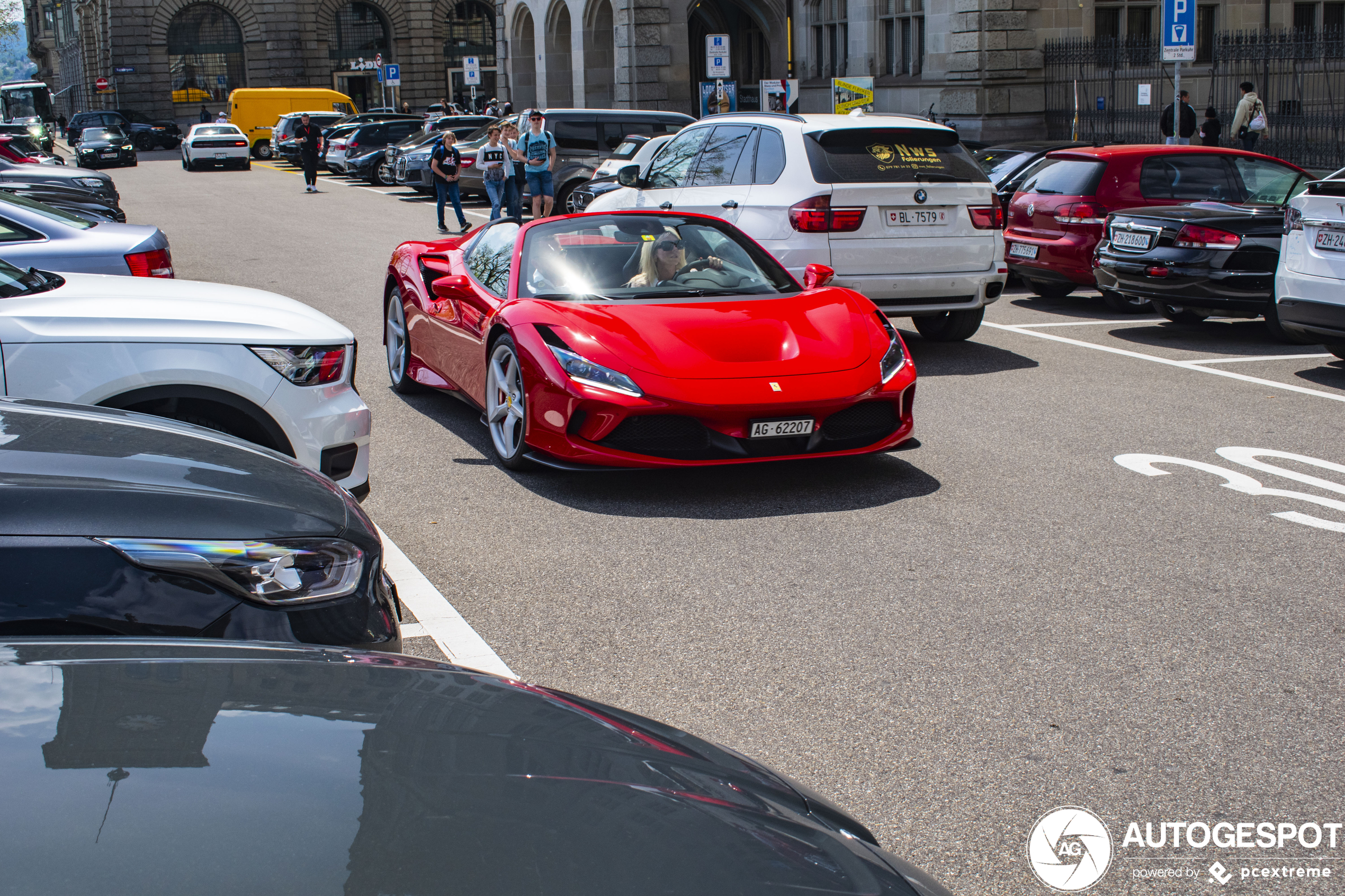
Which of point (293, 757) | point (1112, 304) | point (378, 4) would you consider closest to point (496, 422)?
point (293, 757)

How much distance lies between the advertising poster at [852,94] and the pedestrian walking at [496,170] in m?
5.91

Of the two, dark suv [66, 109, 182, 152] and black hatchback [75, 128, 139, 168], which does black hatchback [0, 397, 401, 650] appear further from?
dark suv [66, 109, 182, 152]

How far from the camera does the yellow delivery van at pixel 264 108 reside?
5225 centimetres

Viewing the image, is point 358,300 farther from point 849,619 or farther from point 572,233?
point 849,619

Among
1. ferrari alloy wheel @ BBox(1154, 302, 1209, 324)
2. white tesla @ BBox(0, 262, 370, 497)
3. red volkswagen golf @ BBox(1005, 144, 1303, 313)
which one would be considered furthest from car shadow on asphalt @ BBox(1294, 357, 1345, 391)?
white tesla @ BBox(0, 262, 370, 497)

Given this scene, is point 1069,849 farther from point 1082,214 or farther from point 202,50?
point 202,50

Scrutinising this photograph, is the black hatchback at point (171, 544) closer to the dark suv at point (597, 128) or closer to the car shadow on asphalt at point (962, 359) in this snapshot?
the car shadow on asphalt at point (962, 359)

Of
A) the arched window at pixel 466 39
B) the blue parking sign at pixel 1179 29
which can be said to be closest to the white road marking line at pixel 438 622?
the blue parking sign at pixel 1179 29

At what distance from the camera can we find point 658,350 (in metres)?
6.10

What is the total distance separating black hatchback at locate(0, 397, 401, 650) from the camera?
2725 mm

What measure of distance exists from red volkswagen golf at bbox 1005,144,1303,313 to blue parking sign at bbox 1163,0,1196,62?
3258 millimetres

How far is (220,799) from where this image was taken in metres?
1.61

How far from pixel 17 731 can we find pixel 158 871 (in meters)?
0.43

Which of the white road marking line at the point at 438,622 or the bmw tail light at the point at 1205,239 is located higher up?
the bmw tail light at the point at 1205,239
